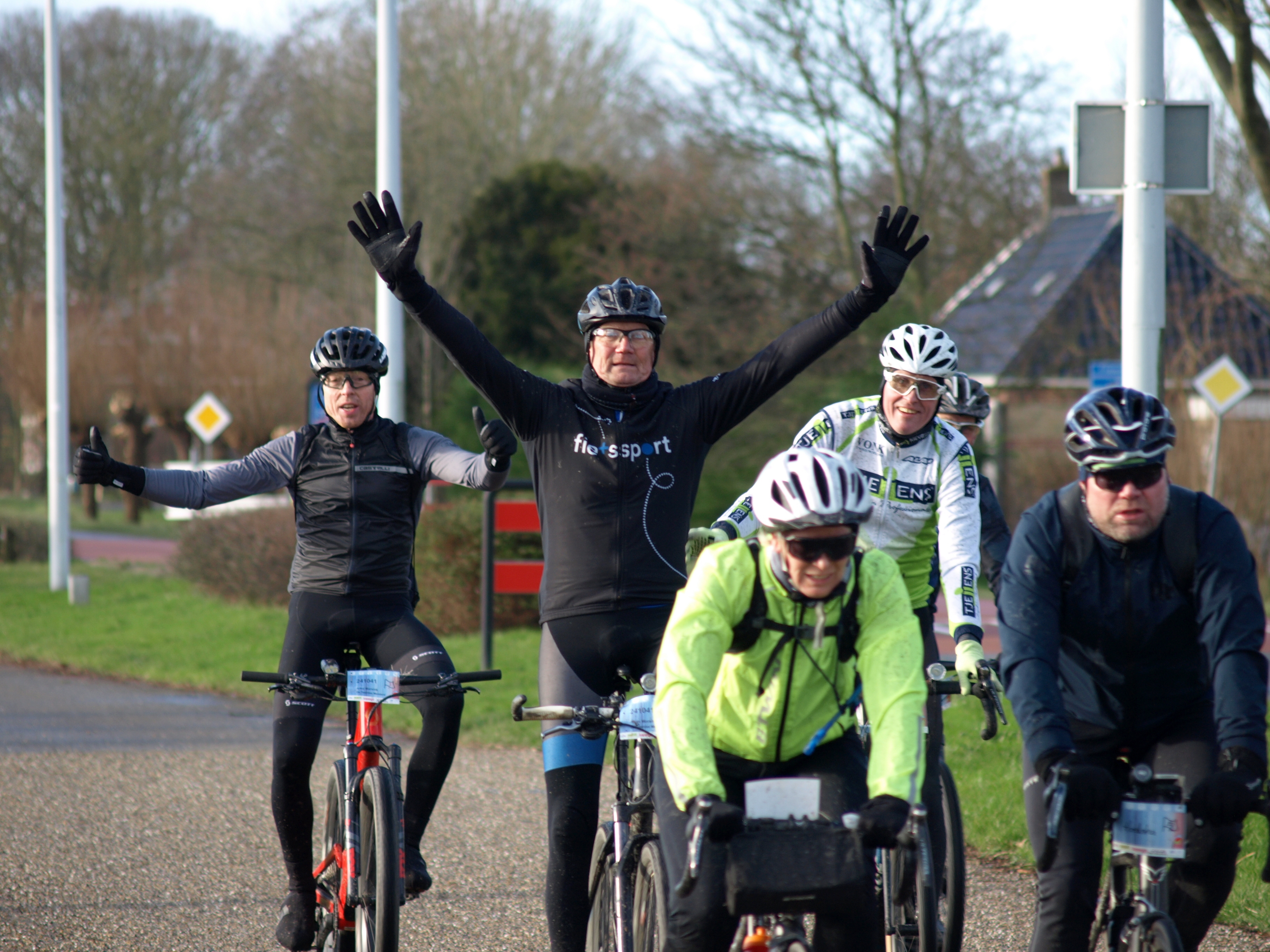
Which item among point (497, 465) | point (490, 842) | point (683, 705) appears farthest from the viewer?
point (490, 842)

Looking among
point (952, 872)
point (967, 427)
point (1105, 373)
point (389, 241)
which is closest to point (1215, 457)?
point (1105, 373)

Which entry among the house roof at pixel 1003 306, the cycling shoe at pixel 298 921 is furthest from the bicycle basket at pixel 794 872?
the house roof at pixel 1003 306

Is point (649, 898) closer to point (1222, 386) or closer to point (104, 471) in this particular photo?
point (104, 471)

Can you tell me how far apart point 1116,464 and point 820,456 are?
68cm

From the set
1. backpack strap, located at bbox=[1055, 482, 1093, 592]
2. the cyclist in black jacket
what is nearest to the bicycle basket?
backpack strap, located at bbox=[1055, 482, 1093, 592]

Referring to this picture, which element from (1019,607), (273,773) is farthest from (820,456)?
(273,773)

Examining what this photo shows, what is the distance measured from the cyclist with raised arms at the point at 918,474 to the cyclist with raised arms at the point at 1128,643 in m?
1.04

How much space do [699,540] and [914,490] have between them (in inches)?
32.4

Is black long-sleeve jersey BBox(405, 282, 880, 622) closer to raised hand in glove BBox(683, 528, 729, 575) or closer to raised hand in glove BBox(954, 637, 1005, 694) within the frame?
raised hand in glove BBox(683, 528, 729, 575)

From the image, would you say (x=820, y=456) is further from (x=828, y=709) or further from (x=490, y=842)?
(x=490, y=842)

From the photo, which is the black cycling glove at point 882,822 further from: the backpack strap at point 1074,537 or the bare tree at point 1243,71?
the bare tree at point 1243,71

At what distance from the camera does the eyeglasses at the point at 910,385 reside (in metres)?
4.70

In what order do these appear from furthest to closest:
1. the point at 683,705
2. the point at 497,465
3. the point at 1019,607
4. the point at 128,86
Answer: the point at 128,86
the point at 497,465
the point at 1019,607
the point at 683,705

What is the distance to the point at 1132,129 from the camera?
6918mm
